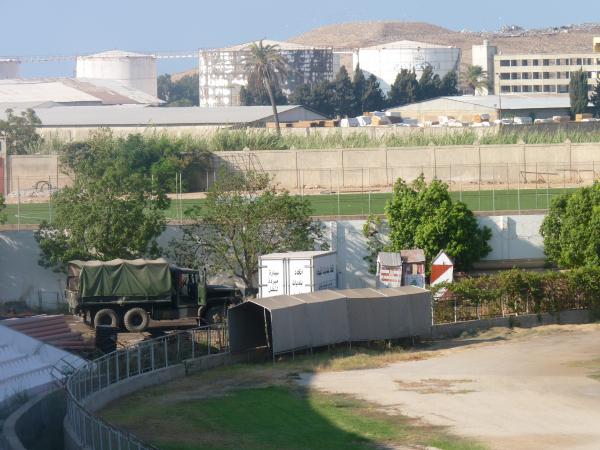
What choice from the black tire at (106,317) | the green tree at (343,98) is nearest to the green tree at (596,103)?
the green tree at (343,98)

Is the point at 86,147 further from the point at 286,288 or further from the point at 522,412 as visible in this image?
the point at 522,412

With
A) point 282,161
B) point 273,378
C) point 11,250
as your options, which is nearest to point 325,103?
point 282,161

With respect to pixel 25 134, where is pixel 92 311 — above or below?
below

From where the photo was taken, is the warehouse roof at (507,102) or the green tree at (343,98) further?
the green tree at (343,98)

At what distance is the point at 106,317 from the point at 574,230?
18.8m

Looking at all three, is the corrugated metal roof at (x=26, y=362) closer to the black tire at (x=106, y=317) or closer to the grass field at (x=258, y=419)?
the grass field at (x=258, y=419)

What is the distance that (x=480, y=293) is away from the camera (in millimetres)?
42969

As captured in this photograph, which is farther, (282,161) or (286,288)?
(282,161)

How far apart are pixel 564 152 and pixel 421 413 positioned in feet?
181

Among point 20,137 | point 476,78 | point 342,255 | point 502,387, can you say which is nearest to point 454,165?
point 342,255

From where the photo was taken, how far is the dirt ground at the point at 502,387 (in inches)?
1067

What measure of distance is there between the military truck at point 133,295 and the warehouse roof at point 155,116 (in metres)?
73.6

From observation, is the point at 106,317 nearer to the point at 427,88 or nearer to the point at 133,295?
the point at 133,295

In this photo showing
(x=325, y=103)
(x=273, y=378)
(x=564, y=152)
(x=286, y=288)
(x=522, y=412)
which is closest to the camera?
(x=522, y=412)
